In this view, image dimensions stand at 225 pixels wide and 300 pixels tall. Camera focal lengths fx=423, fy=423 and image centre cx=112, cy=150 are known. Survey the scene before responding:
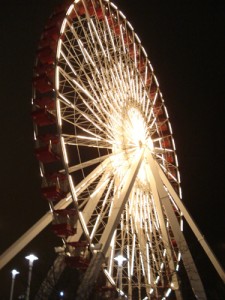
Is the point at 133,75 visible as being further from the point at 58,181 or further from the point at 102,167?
the point at 58,181

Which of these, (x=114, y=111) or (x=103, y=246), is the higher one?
(x=114, y=111)

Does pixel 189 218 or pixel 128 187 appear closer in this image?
pixel 128 187

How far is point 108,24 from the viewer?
62.9 feet

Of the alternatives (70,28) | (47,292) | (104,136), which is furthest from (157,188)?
(70,28)

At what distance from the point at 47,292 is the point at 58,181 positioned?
383cm

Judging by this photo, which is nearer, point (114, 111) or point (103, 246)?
point (103, 246)

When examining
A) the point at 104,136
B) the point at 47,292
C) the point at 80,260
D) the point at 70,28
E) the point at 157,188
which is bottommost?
the point at 47,292

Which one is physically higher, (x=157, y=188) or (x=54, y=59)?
(x=54, y=59)

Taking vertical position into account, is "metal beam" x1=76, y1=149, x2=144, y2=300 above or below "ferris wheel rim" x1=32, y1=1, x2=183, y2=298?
below

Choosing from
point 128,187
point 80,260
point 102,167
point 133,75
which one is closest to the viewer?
point 80,260

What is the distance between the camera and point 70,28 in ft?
53.7

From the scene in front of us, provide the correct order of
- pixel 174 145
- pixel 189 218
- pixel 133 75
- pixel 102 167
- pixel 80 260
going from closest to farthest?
pixel 80 260 → pixel 102 167 → pixel 189 218 → pixel 133 75 → pixel 174 145

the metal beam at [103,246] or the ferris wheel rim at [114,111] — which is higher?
the ferris wheel rim at [114,111]

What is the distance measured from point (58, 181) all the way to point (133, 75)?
26.2 feet
